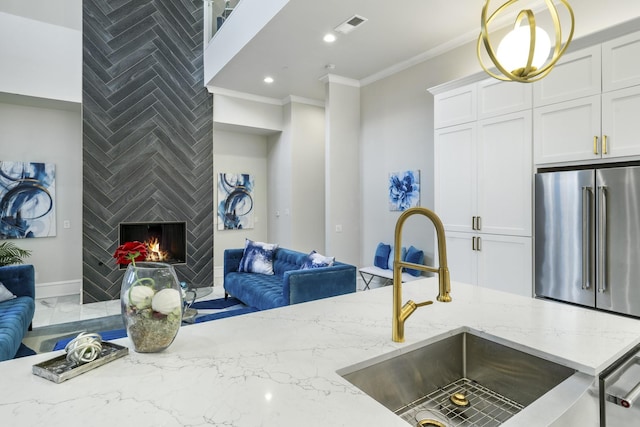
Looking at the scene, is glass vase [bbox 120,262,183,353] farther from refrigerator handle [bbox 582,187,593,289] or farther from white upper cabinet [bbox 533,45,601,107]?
white upper cabinet [bbox 533,45,601,107]

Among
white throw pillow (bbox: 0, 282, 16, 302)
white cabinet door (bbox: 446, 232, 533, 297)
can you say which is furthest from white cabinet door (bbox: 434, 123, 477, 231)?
white throw pillow (bbox: 0, 282, 16, 302)

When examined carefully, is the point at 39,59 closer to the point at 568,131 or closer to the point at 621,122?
the point at 568,131

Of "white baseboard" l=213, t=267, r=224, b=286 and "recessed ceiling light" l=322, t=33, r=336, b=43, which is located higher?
"recessed ceiling light" l=322, t=33, r=336, b=43

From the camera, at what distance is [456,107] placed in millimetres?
3559

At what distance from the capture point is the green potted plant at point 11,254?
437 centimetres

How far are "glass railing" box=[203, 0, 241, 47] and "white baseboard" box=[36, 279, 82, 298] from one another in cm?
406

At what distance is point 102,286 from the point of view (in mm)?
4914

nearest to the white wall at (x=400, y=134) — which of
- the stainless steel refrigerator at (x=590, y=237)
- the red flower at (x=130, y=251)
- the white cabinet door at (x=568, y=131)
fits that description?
the white cabinet door at (x=568, y=131)

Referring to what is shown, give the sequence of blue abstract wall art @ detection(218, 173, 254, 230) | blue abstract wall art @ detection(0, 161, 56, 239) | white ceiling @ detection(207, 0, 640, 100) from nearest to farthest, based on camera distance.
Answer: white ceiling @ detection(207, 0, 640, 100) < blue abstract wall art @ detection(0, 161, 56, 239) < blue abstract wall art @ detection(218, 173, 254, 230)

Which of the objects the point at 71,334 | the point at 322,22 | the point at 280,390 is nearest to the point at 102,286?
the point at 71,334

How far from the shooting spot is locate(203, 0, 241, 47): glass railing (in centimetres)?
521

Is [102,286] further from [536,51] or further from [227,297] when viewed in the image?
[536,51]

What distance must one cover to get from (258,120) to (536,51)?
4915mm

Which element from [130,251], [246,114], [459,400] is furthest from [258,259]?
[459,400]
